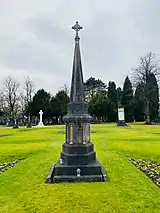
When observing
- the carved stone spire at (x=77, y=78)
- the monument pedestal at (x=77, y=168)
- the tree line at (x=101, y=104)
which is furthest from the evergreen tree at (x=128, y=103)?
the monument pedestal at (x=77, y=168)

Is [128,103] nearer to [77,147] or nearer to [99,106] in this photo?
[99,106]

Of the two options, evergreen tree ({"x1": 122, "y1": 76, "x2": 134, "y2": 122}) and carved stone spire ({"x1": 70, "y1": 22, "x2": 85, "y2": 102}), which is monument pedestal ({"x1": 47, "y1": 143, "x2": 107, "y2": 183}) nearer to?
carved stone spire ({"x1": 70, "y1": 22, "x2": 85, "y2": 102})

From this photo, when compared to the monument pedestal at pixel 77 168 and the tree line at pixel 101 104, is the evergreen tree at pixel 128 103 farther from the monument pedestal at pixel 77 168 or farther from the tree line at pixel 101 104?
the monument pedestal at pixel 77 168

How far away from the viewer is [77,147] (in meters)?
9.33

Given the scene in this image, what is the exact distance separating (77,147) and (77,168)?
704 millimetres

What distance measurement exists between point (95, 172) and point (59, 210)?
9.52ft

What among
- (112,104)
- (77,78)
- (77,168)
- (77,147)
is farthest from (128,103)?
(77,168)

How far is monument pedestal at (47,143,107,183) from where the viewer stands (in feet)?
28.8

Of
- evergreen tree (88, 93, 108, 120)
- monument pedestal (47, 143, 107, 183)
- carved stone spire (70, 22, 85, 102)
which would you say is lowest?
monument pedestal (47, 143, 107, 183)

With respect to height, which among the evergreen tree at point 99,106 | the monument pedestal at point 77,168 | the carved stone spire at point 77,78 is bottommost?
the monument pedestal at point 77,168

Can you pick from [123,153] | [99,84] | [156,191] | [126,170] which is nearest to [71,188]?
[156,191]

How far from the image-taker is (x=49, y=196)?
7238 mm

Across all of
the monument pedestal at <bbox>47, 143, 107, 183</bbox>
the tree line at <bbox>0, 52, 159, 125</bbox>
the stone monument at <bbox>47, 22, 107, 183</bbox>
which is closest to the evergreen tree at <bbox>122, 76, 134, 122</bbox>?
the tree line at <bbox>0, 52, 159, 125</bbox>

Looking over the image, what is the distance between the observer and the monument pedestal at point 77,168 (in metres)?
8.77
